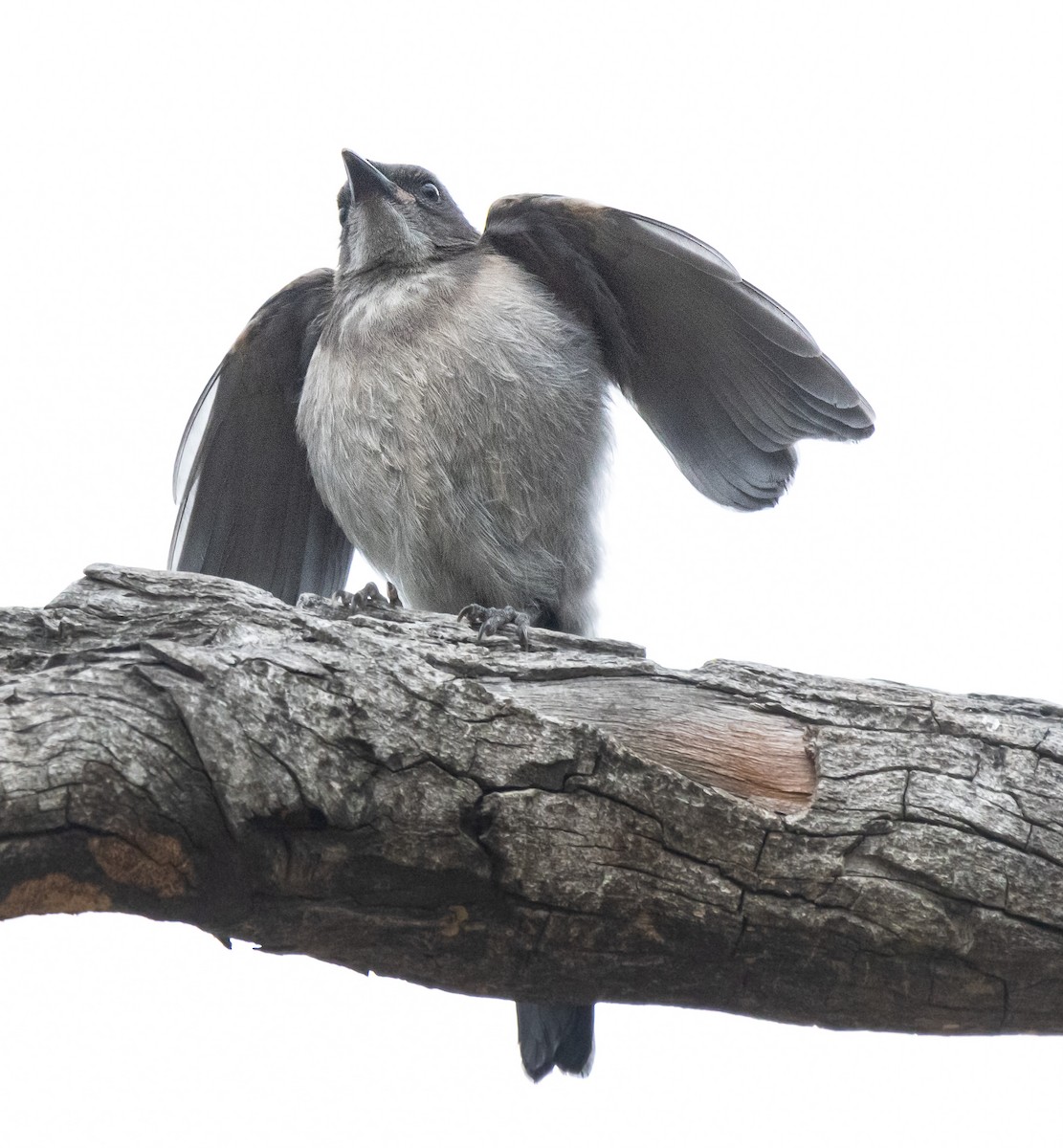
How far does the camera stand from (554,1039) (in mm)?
3676

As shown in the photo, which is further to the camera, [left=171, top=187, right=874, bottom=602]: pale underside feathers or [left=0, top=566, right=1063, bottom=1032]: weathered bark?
[left=171, top=187, right=874, bottom=602]: pale underside feathers

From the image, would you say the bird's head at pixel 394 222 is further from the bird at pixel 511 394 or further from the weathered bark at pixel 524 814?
the weathered bark at pixel 524 814

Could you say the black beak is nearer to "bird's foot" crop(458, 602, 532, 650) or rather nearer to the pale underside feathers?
the pale underside feathers

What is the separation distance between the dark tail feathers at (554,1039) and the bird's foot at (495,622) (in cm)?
103

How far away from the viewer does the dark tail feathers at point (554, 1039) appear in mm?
3670

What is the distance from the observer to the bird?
4422 millimetres

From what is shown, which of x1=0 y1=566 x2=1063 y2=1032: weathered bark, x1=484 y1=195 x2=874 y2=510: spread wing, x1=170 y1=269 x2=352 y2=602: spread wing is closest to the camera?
x1=0 y1=566 x2=1063 y2=1032: weathered bark

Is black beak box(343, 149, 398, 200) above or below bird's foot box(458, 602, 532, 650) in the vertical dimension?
above

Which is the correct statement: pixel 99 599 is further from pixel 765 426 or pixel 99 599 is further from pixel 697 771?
pixel 765 426

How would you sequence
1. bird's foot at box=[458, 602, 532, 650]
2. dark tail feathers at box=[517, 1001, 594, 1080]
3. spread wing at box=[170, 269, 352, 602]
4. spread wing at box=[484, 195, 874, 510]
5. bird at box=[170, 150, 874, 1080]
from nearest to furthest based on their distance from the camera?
1. bird's foot at box=[458, 602, 532, 650]
2. dark tail feathers at box=[517, 1001, 594, 1080]
3. spread wing at box=[484, 195, 874, 510]
4. bird at box=[170, 150, 874, 1080]
5. spread wing at box=[170, 269, 352, 602]

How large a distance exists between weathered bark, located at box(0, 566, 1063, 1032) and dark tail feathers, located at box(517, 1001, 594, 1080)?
0.81m

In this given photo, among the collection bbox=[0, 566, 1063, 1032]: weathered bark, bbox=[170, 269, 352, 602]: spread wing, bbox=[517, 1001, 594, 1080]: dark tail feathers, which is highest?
bbox=[170, 269, 352, 602]: spread wing

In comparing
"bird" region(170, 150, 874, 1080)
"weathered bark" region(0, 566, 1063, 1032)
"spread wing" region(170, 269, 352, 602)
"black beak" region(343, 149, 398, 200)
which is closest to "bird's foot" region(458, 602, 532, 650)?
"weathered bark" region(0, 566, 1063, 1032)

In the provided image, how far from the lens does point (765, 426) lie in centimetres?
450
